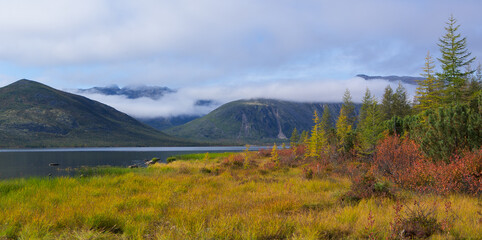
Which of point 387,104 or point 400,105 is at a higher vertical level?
point 387,104

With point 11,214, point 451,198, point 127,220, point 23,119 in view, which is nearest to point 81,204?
point 11,214

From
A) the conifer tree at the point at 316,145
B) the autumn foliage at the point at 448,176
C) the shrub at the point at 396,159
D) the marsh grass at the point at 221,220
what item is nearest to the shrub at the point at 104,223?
the marsh grass at the point at 221,220

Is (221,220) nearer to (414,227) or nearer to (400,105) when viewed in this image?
(414,227)

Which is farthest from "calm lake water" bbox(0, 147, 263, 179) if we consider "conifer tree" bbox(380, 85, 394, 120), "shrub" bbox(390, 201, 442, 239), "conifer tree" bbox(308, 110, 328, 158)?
"conifer tree" bbox(380, 85, 394, 120)

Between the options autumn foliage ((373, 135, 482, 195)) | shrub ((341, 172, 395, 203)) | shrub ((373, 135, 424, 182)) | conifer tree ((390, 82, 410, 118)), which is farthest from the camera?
conifer tree ((390, 82, 410, 118))

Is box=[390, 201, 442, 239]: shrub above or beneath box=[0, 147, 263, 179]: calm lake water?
above

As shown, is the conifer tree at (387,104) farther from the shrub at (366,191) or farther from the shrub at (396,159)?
the shrub at (366,191)

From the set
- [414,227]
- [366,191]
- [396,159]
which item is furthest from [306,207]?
[396,159]

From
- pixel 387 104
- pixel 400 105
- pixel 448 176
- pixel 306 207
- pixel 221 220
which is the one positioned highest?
pixel 387 104

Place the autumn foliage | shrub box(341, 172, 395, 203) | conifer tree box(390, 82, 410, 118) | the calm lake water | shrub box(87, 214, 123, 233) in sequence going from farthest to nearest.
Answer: conifer tree box(390, 82, 410, 118)
the calm lake water
shrub box(341, 172, 395, 203)
the autumn foliage
shrub box(87, 214, 123, 233)

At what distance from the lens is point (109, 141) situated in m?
194

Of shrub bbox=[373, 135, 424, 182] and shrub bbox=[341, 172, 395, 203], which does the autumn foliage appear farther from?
shrub bbox=[341, 172, 395, 203]

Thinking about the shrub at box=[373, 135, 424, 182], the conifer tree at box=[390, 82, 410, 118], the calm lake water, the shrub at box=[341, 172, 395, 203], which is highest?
the conifer tree at box=[390, 82, 410, 118]

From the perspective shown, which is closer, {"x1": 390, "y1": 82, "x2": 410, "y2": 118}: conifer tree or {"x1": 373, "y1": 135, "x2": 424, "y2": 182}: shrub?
{"x1": 373, "y1": 135, "x2": 424, "y2": 182}: shrub
